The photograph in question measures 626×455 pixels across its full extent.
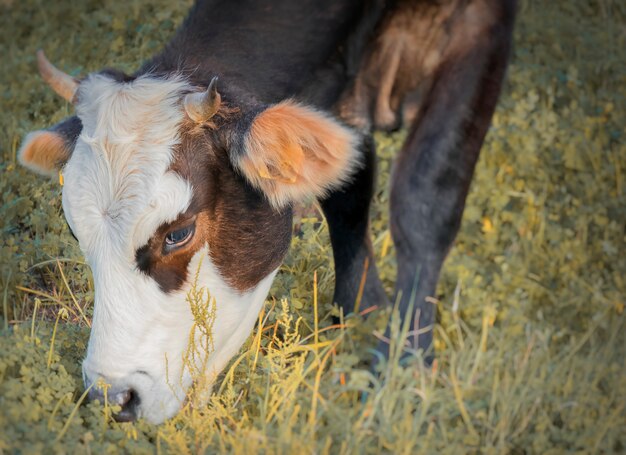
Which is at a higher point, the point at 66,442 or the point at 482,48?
the point at 482,48

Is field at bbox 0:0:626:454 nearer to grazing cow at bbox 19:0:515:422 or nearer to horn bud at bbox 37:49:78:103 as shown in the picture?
grazing cow at bbox 19:0:515:422

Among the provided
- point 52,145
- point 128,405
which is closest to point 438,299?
point 128,405

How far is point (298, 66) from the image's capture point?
3863mm

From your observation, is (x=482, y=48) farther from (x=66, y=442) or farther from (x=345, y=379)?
(x=66, y=442)

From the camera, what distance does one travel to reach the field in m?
3.22

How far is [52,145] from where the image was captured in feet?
11.7

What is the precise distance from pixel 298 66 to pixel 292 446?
155 centimetres

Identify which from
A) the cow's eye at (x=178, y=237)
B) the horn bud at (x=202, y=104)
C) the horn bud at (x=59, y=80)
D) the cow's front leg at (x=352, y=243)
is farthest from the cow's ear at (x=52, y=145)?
the cow's front leg at (x=352, y=243)

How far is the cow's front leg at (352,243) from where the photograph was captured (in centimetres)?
452

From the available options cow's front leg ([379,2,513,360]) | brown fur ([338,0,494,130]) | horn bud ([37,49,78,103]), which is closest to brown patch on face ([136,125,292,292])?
horn bud ([37,49,78,103])

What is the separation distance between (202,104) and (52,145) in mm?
685

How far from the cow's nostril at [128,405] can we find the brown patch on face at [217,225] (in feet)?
1.17

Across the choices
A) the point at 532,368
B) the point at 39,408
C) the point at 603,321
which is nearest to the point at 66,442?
the point at 39,408

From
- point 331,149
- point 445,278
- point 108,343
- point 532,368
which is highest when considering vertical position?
point 331,149
